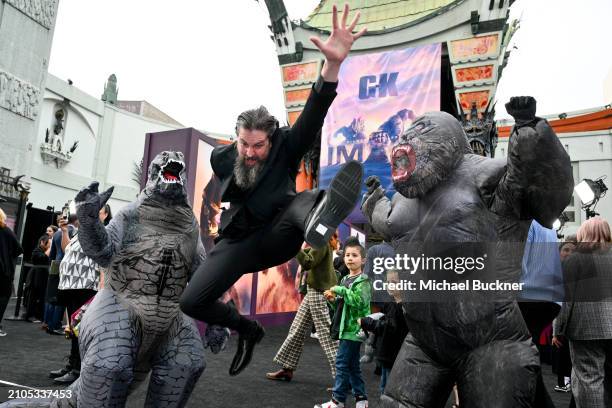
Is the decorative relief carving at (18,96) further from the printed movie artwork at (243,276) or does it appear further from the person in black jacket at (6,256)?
the printed movie artwork at (243,276)

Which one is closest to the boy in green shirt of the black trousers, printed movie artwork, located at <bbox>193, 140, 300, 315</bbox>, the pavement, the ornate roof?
the pavement

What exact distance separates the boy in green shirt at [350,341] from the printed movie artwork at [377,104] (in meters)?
10.8

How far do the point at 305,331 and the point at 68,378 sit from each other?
228 cm

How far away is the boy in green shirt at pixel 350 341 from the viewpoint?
12.9 feet

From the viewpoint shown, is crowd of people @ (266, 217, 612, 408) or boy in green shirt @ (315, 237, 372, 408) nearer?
crowd of people @ (266, 217, 612, 408)

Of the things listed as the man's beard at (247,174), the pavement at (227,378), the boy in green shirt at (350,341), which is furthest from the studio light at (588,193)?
the man's beard at (247,174)

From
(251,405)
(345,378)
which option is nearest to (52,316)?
(251,405)

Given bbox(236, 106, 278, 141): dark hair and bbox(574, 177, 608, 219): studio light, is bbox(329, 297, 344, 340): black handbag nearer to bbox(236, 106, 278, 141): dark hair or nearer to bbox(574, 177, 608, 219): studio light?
bbox(236, 106, 278, 141): dark hair

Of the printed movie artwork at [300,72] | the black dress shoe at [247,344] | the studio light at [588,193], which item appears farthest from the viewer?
the printed movie artwork at [300,72]

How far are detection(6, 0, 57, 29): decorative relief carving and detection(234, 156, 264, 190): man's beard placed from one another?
12810 millimetres

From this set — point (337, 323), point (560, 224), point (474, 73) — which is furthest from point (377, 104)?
point (337, 323)

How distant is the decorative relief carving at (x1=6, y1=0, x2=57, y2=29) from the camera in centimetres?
1223

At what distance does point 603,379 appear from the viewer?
3227mm

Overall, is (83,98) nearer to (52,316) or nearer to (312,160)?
(312,160)
